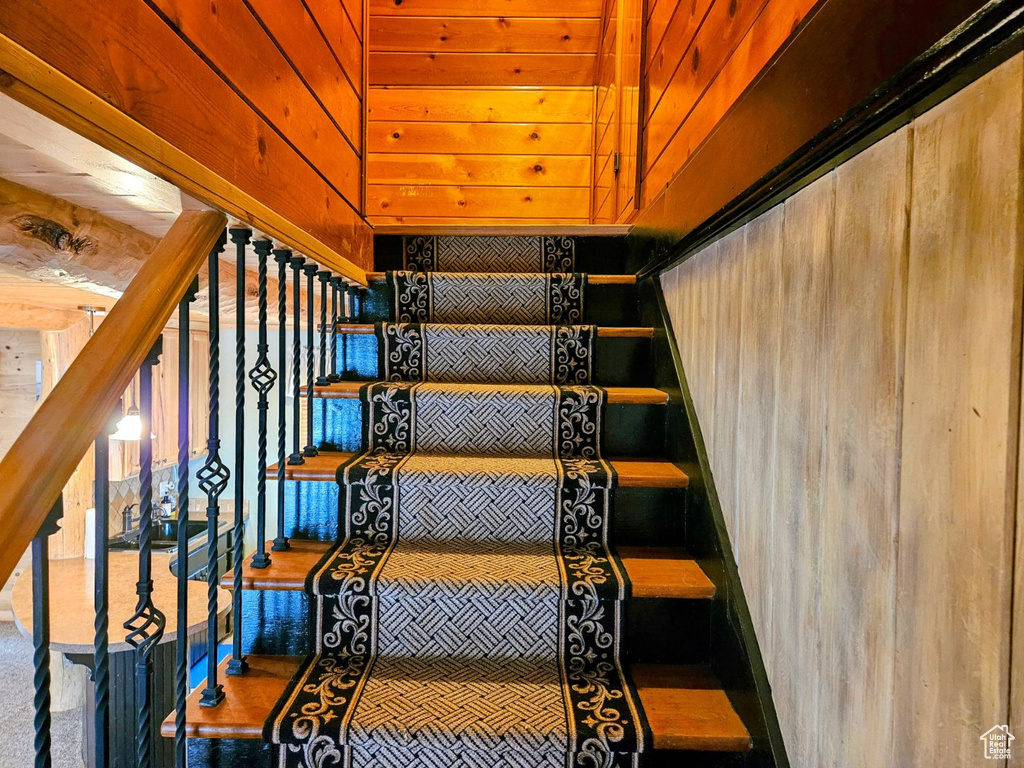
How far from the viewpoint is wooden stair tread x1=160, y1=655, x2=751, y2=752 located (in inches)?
43.8

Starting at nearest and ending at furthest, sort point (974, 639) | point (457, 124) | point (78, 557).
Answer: point (974, 639)
point (457, 124)
point (78, 557)

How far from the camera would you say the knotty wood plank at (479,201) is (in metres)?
3.95

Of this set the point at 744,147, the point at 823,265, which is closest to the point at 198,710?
the point at 823,265

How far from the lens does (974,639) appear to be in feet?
1.90

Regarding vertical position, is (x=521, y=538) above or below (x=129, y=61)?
below

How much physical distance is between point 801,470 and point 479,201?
3.36m

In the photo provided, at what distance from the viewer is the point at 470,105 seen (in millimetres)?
3953

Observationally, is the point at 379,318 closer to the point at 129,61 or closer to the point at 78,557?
the point at 129,61

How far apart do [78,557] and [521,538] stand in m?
4.17

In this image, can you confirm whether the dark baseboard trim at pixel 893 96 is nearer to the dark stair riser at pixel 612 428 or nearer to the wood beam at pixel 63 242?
the dark stair riser at pixel 612 428

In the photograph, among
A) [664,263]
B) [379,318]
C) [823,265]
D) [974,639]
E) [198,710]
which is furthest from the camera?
[379,318]

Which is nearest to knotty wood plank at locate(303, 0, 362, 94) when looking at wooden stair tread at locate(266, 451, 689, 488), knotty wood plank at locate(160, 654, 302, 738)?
wooden stair tread at locate(266, 451, 689, 488)

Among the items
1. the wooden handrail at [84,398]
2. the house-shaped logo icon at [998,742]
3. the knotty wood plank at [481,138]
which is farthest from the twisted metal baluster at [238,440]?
the knotty wood plank at [481,138]

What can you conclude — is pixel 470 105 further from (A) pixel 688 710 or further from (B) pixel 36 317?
(A) pixel 688 710
